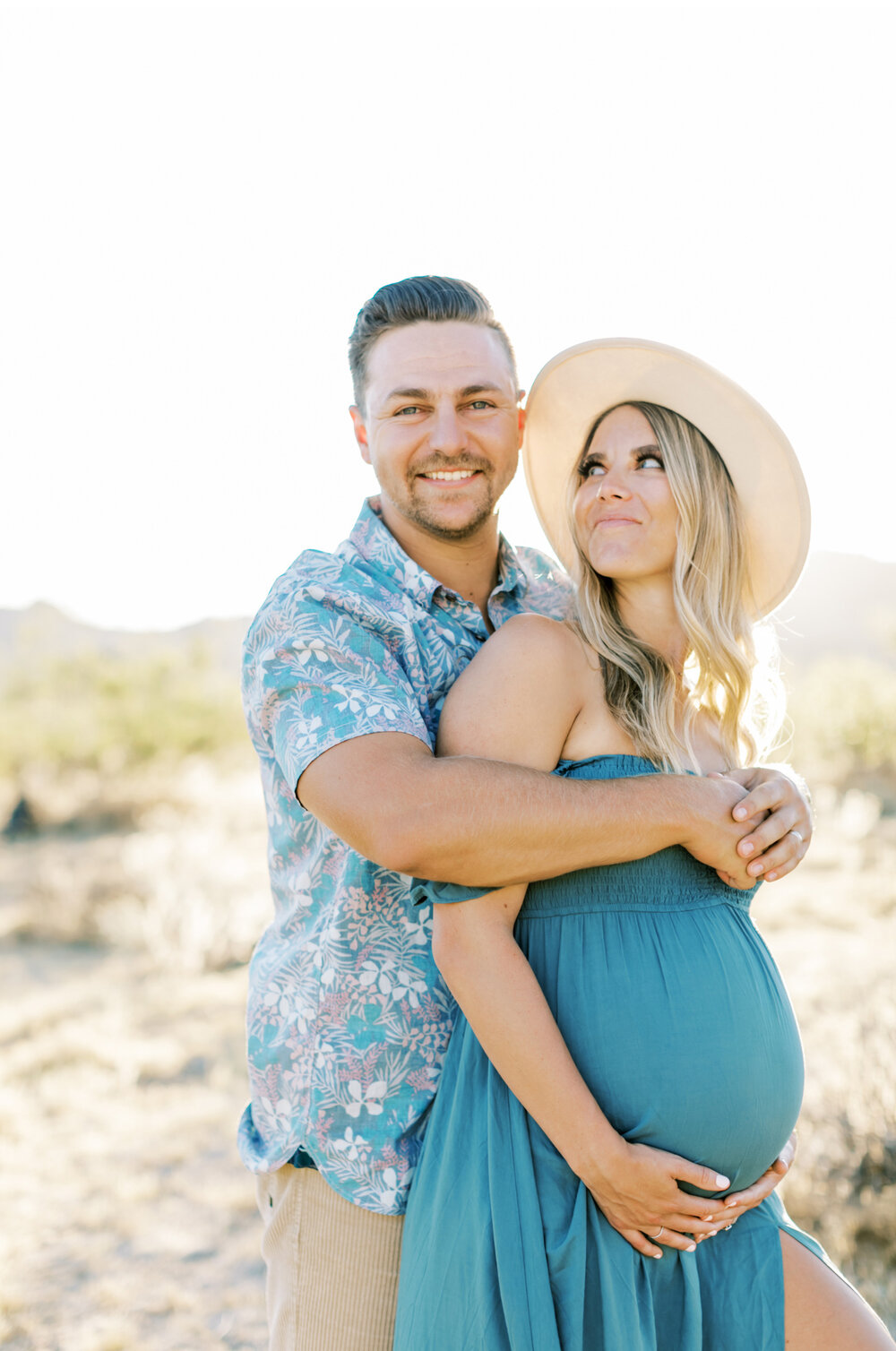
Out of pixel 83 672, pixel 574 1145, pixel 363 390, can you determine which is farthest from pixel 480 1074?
pixel 83 672

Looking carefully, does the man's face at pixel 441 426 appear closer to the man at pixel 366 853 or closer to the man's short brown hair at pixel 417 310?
the man's short brown hair at pixel 417 310

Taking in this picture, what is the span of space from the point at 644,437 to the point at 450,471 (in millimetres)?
499

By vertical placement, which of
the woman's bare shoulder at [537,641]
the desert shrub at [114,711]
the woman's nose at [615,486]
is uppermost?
the woman's nose at [615,486]

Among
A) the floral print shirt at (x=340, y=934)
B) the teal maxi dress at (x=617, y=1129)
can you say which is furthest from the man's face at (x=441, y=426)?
the teal maxi dress at (x=617, y=1129)

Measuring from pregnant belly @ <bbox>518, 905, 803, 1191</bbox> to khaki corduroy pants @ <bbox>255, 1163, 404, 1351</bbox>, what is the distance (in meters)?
0.55

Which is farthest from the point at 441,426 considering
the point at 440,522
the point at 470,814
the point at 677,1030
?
the point at 677,1030

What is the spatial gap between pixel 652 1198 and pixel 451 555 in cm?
A: 149

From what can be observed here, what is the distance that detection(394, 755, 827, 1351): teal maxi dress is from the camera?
1.83 m

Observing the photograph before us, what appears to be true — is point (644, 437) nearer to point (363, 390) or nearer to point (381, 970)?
point (363, 390)

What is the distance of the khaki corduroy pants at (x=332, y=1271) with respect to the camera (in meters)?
2.07

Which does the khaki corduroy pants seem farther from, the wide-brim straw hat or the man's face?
the wide-brim straw hat

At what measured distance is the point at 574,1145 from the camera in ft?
6.09

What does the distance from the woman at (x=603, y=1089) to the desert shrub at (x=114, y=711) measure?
534 inches

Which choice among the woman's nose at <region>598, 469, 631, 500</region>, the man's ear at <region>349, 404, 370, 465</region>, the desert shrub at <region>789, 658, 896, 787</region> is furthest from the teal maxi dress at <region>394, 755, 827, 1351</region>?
the desert shrub at <region>789, 658, 896, 787</region>
